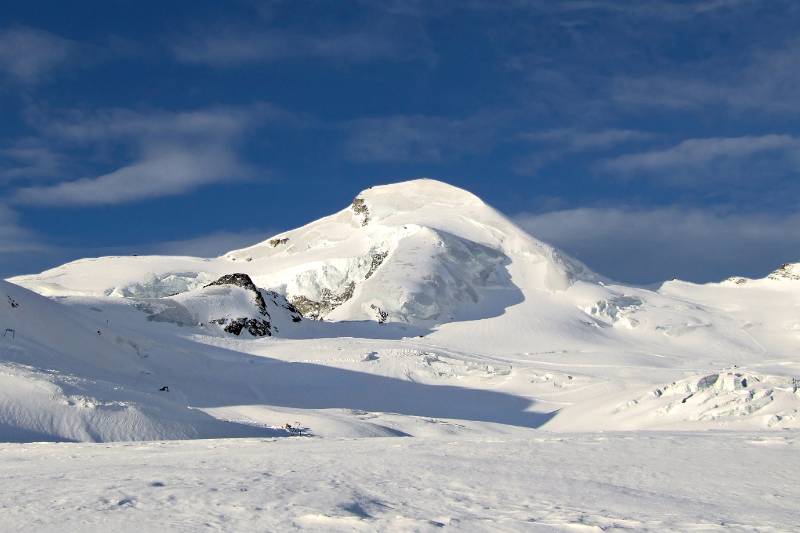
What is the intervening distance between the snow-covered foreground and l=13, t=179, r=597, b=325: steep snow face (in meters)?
38.2

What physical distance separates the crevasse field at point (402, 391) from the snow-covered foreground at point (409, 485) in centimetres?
5

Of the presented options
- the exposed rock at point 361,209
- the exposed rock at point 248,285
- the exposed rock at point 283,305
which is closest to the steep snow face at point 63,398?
the exposed rock at point 248,285

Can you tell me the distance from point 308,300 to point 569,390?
29339 mm

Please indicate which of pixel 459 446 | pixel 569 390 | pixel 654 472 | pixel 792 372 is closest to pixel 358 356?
pixel 569 390

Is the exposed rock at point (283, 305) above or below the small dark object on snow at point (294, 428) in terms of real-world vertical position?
above

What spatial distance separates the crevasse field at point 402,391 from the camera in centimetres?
770

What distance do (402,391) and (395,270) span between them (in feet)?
72.4

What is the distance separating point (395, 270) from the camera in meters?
52.5

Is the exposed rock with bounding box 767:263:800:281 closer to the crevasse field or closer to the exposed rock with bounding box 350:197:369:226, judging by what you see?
the crevasse field

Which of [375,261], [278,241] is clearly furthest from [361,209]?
[375,261]

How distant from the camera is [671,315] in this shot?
5222cm

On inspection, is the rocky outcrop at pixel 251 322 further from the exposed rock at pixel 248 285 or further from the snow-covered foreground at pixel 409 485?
the snow-covered foreground at pixel 409 485

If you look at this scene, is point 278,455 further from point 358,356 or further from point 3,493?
point 358,356

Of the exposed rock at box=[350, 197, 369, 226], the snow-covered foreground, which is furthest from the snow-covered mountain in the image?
the snow-covered foreground
